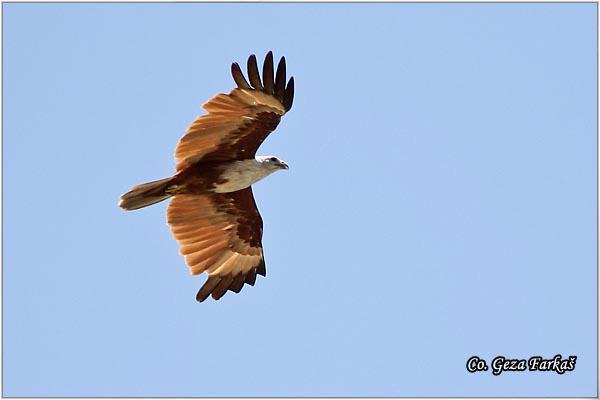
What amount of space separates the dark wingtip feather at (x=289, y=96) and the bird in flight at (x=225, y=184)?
1cm

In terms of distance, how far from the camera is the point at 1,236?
14617 millimetres

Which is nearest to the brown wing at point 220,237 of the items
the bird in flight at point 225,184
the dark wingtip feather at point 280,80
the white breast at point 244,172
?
the bird in flight at point 225,184

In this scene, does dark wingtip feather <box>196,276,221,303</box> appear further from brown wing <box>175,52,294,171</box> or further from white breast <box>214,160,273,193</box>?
brown wing <box>175,52,294,171</box>

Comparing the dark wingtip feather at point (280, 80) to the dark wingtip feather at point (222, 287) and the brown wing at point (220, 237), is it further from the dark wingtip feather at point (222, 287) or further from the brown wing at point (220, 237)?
the dark wingtip feather at point (222, 287)

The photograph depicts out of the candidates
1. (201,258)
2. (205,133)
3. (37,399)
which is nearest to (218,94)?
(205,133)

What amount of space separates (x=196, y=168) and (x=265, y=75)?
5.33ft

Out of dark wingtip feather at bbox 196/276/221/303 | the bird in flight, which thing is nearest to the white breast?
the bird in flight

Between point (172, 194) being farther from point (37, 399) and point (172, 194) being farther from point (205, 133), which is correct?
point (37, 399)

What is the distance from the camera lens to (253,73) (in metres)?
14.0

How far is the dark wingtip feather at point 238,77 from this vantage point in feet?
45.9

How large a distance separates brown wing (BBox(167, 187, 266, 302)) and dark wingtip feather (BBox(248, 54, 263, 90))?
187 centimetres

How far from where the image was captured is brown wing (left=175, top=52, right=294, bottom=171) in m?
14.0

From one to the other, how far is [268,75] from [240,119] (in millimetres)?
738

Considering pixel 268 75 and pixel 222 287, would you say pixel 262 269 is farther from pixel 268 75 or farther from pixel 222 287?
pixel 268 75
